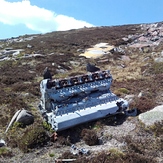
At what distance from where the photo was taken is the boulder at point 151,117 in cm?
1279

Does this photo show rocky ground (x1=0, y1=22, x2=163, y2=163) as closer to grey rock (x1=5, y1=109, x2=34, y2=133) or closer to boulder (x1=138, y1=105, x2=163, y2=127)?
boulder (x1=138, y1=105, x2=163, y2=127)

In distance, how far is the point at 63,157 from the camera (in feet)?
34.5

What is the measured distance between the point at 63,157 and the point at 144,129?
4.64 m

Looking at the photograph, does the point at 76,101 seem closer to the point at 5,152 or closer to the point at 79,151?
the point at 79,151

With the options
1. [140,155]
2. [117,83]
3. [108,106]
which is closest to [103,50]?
[117,83]

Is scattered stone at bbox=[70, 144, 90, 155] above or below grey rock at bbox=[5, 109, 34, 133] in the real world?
below

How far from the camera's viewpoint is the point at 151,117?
43.0ft

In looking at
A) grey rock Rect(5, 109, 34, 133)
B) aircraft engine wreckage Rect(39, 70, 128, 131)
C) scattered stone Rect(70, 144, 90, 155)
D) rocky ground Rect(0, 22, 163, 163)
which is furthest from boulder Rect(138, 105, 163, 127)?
grey rock Rect(5, 109, 34, 133)

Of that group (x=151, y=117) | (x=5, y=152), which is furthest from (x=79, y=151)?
(x=151, y=117)

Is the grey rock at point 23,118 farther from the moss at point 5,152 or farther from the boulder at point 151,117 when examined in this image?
the boulder at point 151,117

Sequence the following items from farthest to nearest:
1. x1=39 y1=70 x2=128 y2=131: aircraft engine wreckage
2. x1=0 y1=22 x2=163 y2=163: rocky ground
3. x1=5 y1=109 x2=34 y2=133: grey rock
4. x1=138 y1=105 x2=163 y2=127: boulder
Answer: x1=5 y1=109 x2=34 y2=133: grey rock
x1=39 y1=70 x2=128 y2=131: aircraft engine wreckage
x1=138 y1=105 x2=163 y2=127: boulder
x1=0 y1=22 x2=163 y2=163: rocky ground

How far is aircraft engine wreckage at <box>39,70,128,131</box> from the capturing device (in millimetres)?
12980

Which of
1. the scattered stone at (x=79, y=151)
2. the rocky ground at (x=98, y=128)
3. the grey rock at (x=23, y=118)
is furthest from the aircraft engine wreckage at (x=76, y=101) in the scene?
the scattered stone at (x=79, y=151)

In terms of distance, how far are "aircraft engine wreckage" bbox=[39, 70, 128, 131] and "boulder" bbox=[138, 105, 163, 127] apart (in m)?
1.41
